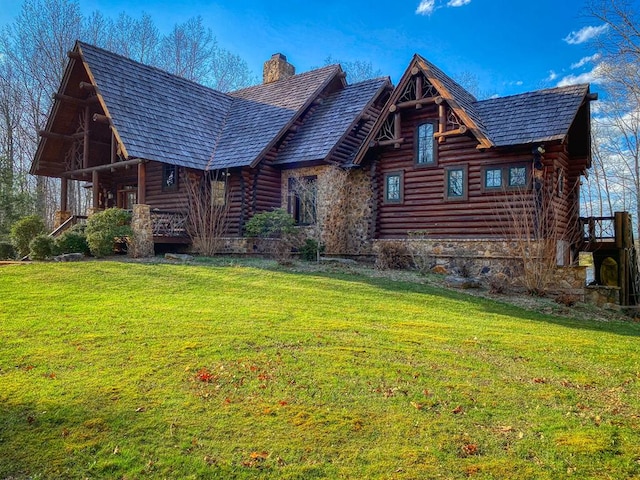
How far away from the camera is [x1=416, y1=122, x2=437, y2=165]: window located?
17.8m

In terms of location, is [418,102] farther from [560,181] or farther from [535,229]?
[535,229]

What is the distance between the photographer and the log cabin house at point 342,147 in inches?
639

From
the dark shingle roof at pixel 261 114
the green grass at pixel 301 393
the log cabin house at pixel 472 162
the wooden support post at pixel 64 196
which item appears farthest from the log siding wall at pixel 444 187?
the wooden support post at pixel 64 196

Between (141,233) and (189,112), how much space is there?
7794 millimetres

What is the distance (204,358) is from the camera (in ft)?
21.1

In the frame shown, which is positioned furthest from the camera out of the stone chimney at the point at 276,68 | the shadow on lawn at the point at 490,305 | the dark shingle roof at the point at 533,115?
the stone chimney at the point at 276,68

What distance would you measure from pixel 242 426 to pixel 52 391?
7.26ft

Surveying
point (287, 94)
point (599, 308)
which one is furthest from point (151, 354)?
point (287, 94)

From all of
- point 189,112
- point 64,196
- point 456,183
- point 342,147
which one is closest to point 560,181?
point 456,183

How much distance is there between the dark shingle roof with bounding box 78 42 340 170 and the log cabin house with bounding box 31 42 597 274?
7cm

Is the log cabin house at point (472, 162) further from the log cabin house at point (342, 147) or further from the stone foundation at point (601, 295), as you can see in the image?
the stone foundation at point (601, 295)

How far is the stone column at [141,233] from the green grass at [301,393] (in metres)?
6.66

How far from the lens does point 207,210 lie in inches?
743

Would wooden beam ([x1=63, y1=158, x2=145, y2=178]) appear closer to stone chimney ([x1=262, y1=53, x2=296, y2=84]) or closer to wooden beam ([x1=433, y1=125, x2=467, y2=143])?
wooden beam ([x1=433, y1=125, x2=467, y2=143])
